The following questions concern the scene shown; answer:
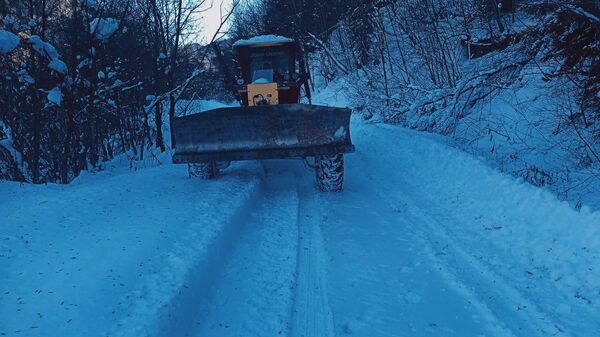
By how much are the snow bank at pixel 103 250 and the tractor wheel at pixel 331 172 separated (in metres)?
1.28

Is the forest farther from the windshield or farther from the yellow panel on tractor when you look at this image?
the yellow panel on tractor

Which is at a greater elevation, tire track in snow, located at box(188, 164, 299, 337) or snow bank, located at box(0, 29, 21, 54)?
snow bank, located at box(0, 29, 21, 54)

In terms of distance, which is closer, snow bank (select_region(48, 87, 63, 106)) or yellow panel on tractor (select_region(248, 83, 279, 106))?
snow bank (select_region(48, 87, 63, 106))

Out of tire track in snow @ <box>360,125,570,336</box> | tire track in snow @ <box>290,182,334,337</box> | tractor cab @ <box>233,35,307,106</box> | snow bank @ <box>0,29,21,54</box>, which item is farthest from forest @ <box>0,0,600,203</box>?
tire track in snow @ <box>290,182,334,337</box>

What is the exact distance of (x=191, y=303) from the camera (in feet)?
12.5

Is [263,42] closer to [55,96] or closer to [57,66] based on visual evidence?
[57,66]

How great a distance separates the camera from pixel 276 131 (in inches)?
293

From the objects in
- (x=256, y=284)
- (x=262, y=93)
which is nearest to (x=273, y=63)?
(x=262, y=93)

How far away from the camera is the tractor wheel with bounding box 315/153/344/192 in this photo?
7.68 m

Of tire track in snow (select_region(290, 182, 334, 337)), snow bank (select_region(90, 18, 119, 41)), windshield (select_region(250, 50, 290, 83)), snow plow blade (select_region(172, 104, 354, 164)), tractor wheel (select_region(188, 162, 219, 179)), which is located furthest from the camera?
windshield (select_region(250, 50, 290, 83))

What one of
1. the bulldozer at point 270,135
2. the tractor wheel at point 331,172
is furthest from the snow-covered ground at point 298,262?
the bulldozer at point 270,135

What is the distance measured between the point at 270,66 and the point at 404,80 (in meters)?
8.22

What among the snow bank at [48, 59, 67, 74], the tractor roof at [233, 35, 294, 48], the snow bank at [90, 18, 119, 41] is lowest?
the snow bank at [48, 59, 67, 74]

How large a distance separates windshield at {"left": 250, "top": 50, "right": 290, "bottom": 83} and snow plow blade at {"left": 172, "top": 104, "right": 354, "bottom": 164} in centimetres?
297
